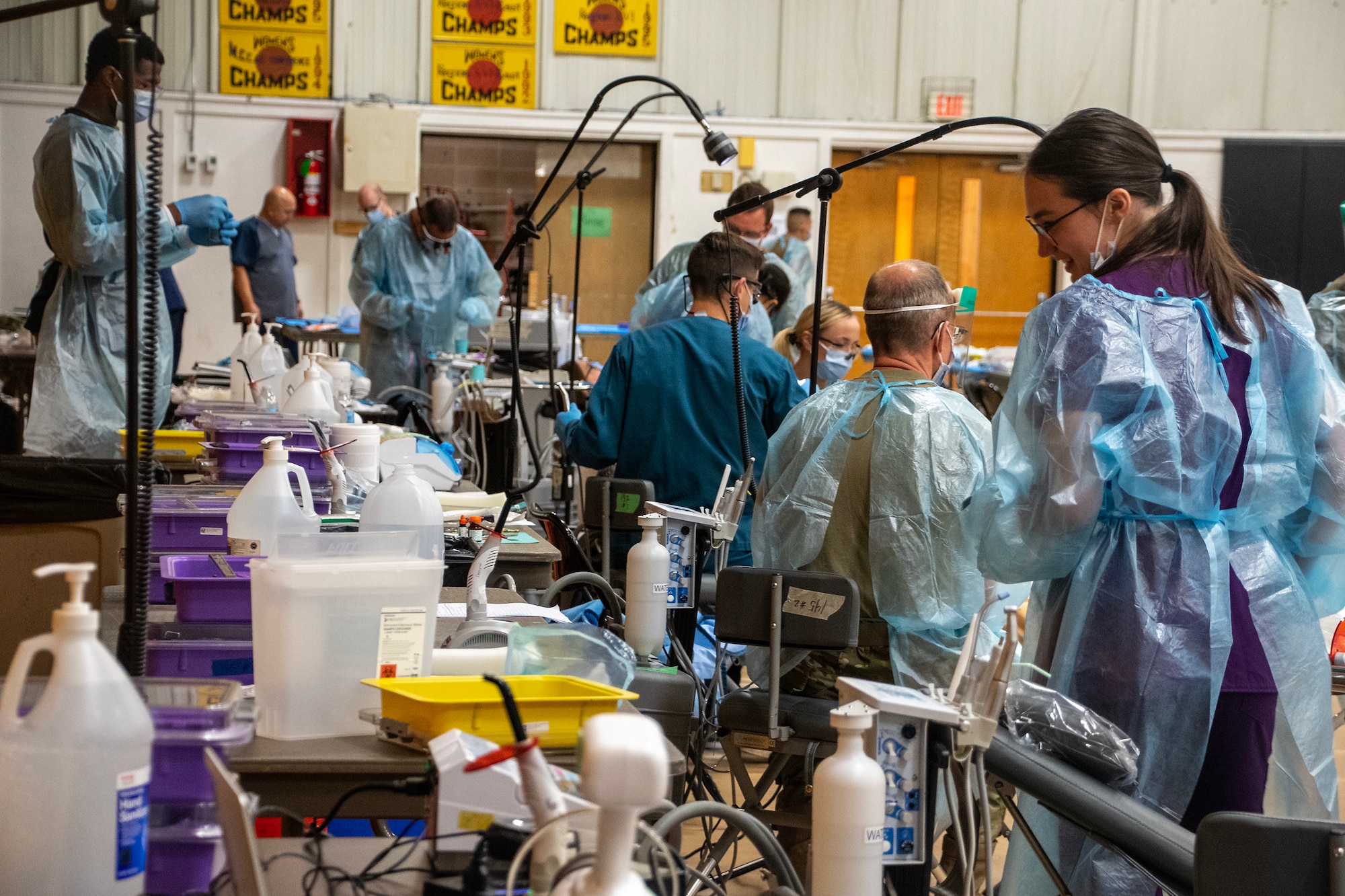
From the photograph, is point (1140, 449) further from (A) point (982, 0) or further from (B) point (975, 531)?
(A) point (982, 0)

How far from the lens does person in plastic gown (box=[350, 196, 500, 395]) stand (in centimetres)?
561

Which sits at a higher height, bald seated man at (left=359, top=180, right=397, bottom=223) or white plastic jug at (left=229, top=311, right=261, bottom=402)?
bald seated man at (left=359, top=180, right=397, bottom=223)

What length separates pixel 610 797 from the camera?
0.71 m

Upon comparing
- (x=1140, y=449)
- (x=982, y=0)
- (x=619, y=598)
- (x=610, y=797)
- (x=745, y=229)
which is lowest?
(x=619, y=598)

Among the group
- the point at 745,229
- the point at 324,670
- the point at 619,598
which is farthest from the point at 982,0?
the point at 324,670

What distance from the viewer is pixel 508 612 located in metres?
1.83

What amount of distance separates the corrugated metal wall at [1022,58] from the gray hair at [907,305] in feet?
20.4

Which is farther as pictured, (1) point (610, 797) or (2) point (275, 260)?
(2) point (275, 260)

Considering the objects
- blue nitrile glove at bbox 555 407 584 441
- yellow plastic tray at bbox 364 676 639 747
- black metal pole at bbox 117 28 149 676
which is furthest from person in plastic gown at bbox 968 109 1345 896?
blue nitrile glove at bbox 555 407 584 441

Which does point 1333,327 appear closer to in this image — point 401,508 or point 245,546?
point 401,508

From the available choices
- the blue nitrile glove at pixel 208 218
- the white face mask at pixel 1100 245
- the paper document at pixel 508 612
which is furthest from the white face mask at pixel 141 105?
the white face mask at pixel 1100 245

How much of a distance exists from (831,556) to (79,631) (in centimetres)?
146

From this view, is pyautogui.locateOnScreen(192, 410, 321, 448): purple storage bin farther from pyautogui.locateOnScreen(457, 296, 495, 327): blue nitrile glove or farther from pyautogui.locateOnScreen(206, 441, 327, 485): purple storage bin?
pyautogui.locateOnScreen(457, 296, 495, 327): blue nitrile glove

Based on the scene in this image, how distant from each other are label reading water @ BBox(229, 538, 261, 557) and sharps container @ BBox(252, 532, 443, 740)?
0.52 metres
